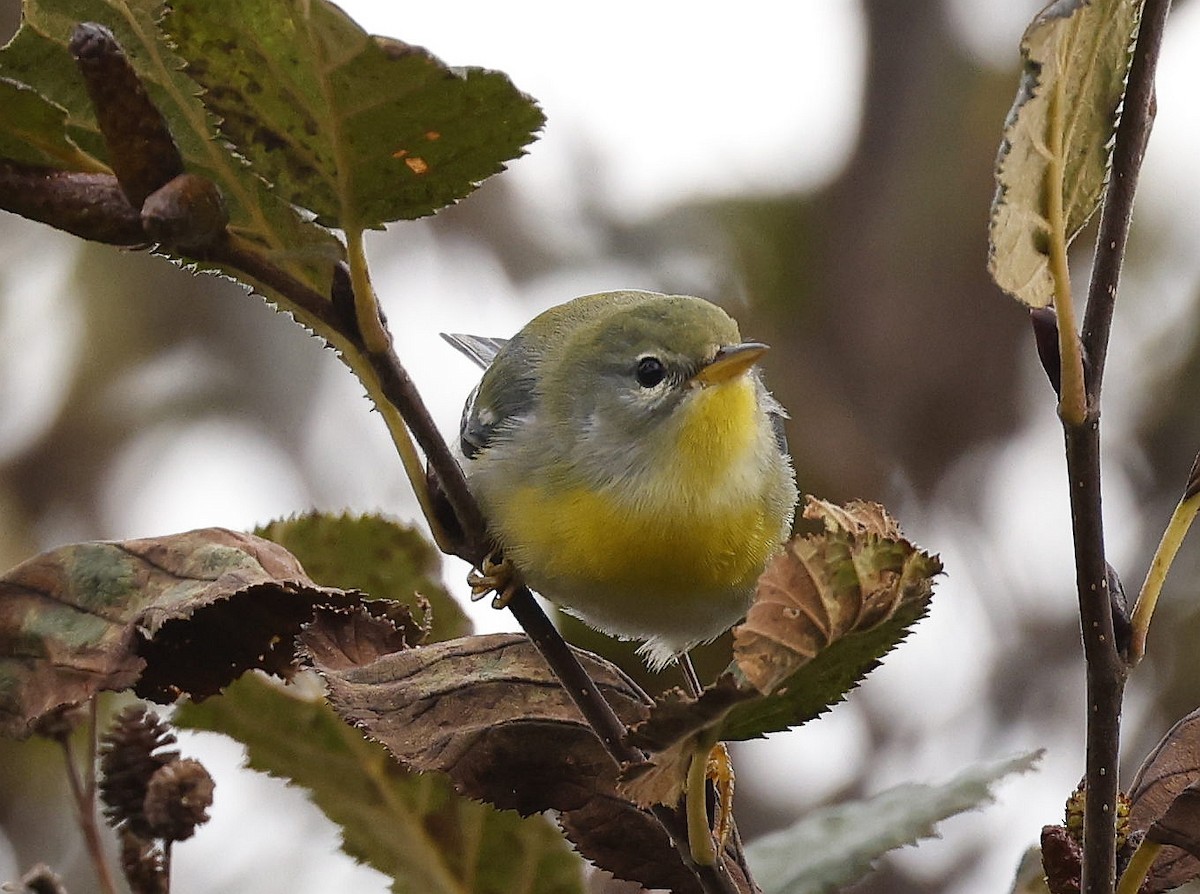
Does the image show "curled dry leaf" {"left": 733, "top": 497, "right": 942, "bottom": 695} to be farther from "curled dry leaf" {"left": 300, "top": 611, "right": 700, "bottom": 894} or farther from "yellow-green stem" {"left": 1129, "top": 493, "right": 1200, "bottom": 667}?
"curled dry leaf" {"left": 300, "top": 611, "right": 700, "bottom": 894}

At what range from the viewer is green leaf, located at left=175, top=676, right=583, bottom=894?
1.59 metres

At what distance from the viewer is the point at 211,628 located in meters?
1.16

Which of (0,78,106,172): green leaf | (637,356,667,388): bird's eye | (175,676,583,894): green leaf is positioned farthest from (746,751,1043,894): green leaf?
(0,78,106,172): green leaf

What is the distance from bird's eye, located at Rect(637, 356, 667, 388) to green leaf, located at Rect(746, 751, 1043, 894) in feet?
2.11

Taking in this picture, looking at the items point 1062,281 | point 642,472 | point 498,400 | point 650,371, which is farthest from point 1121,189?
point 498,400

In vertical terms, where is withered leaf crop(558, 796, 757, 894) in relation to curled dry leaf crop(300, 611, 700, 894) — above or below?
below

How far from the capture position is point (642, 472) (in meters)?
2.00

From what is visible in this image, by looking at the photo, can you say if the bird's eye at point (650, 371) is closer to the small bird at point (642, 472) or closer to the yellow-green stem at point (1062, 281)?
the small bird at point (642, 472)

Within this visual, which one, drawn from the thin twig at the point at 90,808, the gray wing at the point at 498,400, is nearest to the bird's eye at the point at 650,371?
the gray wing at the point at 498,400

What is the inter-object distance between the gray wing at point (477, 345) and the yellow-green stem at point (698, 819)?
1988 millimetres

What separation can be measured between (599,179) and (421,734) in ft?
8.99

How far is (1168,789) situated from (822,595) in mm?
378

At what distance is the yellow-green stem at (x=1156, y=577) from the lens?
902 mm

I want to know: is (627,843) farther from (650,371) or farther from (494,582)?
(650,371)
